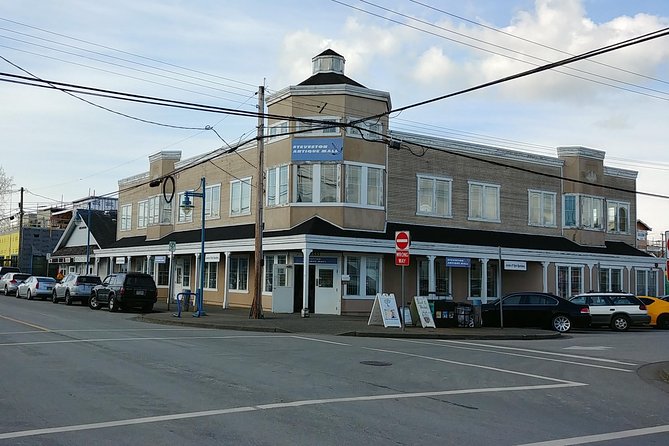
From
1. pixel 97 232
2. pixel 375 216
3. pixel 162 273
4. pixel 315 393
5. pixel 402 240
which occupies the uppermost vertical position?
pixel 97 232

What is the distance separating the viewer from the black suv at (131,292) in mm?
30844

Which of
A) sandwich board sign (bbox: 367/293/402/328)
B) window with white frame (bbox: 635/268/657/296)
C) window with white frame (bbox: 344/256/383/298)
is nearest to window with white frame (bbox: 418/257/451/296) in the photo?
window with white frame (bbox: 344/256/383/298)

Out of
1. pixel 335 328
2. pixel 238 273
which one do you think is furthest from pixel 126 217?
pixel 335 328

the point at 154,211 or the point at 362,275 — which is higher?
the point at 154,211

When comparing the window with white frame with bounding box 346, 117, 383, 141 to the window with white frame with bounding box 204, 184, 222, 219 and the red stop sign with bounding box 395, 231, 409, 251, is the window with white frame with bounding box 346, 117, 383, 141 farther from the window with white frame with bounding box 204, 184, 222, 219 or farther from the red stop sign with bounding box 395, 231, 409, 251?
the window with white frame with bounding box 204, 184, 222, 219

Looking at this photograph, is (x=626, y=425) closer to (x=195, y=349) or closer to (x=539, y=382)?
(x=539, y=382)

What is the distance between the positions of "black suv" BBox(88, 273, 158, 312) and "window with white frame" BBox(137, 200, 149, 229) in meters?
14.3

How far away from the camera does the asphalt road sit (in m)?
7.56

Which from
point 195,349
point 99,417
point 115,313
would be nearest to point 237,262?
point 115,313

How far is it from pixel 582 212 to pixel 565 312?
47.5 feet

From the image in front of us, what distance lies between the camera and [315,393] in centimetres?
1006

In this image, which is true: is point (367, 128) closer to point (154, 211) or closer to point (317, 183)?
point (317, 183)

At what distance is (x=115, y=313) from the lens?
30.6m

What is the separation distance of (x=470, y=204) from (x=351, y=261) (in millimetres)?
8481
